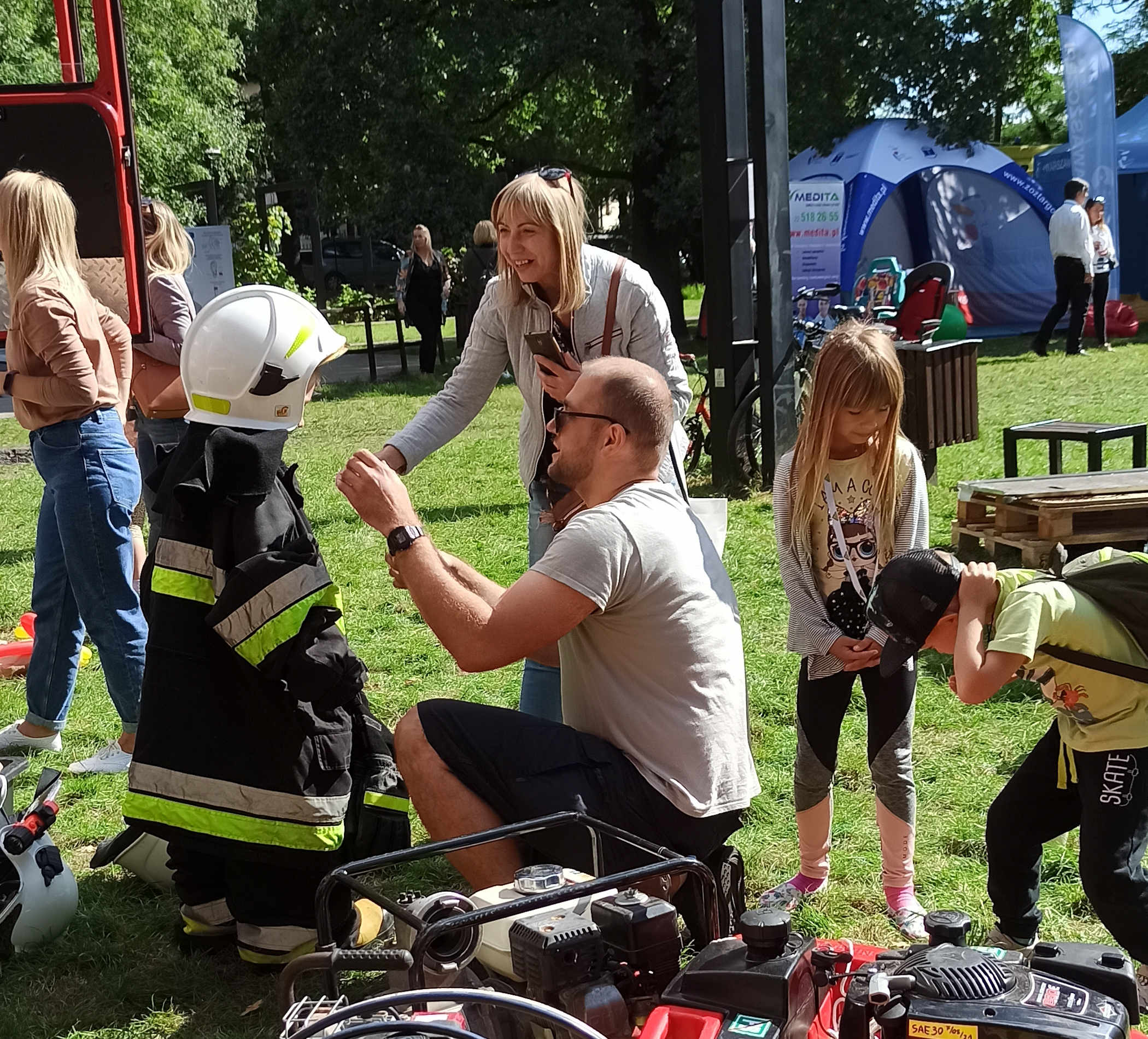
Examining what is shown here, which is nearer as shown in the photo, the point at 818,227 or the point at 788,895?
the point at 788,895

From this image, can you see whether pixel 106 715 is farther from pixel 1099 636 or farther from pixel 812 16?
pixel 812 16

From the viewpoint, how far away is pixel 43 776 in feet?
12.1

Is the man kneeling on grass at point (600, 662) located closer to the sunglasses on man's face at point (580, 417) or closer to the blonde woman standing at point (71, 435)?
the sunglasses on man's face at point (580, 417)

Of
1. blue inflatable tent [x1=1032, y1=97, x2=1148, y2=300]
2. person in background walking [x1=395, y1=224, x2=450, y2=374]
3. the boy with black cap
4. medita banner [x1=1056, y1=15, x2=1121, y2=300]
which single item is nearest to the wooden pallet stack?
the boy with black cap

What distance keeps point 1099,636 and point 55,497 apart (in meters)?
3.52

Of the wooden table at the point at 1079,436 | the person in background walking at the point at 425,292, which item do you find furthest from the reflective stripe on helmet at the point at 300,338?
the person in background walking at the point at 425,292

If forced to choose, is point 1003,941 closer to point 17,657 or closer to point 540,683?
point 540,683

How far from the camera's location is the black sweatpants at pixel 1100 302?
16.8 m

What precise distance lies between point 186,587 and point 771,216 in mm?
6393

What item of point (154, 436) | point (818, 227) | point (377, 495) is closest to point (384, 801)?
point (377, 495)

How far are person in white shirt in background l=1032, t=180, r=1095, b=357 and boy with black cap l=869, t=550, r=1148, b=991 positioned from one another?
14.8 metres

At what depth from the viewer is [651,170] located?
21734 millimetres

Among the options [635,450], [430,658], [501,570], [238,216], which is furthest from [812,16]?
[635,450]

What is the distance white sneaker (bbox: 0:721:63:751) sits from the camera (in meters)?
4.93
